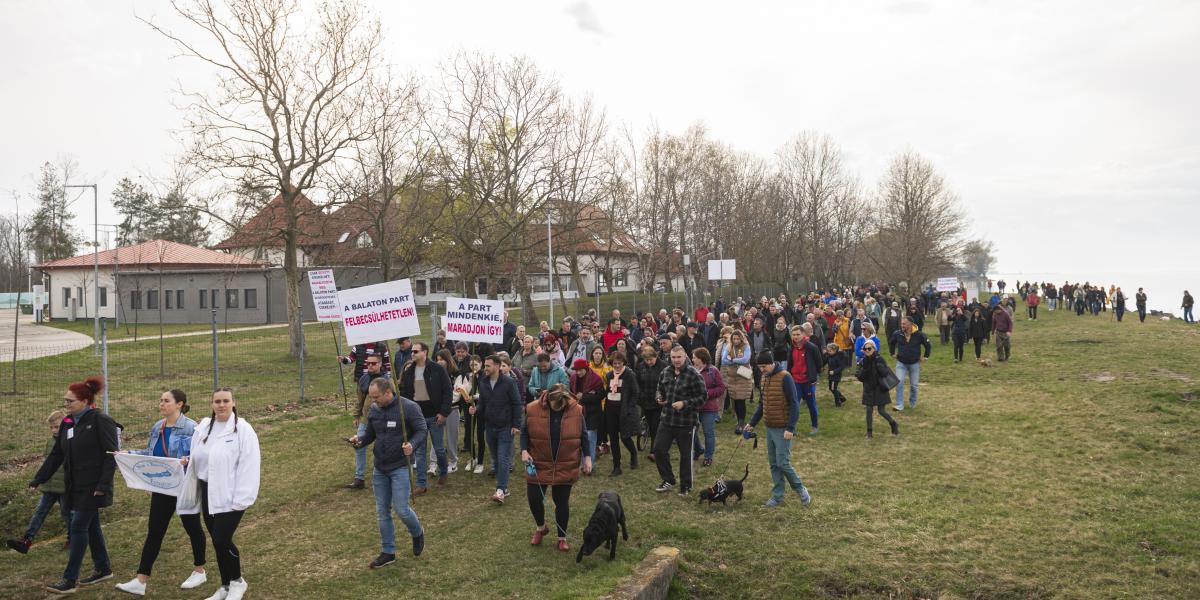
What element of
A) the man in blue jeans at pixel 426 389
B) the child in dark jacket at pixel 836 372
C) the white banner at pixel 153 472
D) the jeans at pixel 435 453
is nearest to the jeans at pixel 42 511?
the white banner at pixel 153 472

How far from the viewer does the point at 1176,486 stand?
895 cm

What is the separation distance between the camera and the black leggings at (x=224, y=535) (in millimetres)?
5758

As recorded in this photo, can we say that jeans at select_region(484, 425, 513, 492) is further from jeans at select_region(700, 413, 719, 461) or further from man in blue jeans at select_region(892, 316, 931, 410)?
man in blue jeans at select_region(892, 316, 931, 410)

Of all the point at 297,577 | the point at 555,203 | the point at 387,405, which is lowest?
the point at 297,577

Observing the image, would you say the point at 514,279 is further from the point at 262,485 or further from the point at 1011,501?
the point at 1011,501

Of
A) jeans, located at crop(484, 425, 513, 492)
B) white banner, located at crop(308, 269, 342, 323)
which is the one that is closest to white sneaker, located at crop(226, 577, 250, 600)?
jeans, located at crop(484, 425, 513, 492)

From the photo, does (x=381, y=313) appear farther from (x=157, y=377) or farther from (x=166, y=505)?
(x=157, y=377)

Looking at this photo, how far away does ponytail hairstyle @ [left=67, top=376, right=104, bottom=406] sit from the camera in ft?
20.6

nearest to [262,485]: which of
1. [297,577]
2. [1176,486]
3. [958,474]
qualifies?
[297,577]

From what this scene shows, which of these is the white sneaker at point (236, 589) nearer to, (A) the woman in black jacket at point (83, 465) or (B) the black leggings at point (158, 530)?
(B) the black leggings at point (158, 530)

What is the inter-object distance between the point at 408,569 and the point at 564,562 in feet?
4.96

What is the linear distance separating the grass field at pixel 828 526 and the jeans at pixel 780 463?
269 mm

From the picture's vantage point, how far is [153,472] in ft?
20.0

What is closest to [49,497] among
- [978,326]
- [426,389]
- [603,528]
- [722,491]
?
[426,389]
